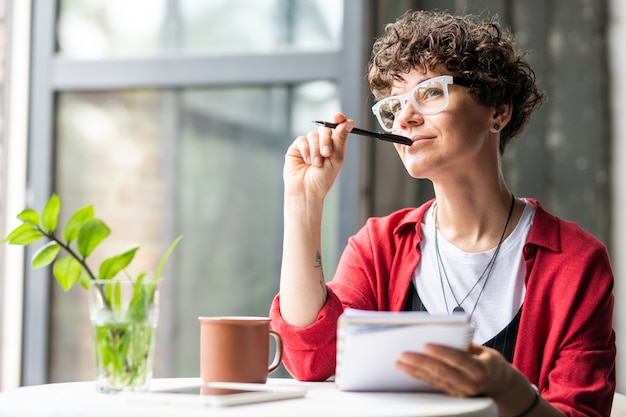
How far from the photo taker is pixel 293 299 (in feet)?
4.62

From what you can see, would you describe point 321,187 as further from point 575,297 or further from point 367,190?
point 367,190

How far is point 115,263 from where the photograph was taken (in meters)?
1.09

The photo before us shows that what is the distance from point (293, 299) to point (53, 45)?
7.42 feet

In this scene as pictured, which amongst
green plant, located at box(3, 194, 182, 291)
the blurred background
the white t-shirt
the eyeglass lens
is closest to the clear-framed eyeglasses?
the eyeglass lens

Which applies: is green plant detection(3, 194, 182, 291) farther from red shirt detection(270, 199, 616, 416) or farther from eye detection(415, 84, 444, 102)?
eye detection(415, 84, 444, 102)

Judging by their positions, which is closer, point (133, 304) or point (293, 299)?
point (133, 304)

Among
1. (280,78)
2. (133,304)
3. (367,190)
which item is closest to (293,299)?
(133,304)

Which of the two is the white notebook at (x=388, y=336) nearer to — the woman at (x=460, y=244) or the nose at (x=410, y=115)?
the woman at (x=460, y=244)

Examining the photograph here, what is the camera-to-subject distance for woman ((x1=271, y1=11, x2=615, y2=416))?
1416 millimetres

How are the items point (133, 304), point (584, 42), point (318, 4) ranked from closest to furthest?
point (133, 304)
point (584, 42)
point (318, 4)

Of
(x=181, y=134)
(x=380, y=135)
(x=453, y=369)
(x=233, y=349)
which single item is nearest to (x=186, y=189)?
(x=181, y=134)

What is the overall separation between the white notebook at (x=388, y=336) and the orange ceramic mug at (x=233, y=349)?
16 cm

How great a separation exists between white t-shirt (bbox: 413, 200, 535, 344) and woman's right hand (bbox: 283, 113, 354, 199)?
32 cm

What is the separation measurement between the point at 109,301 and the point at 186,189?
221cm
